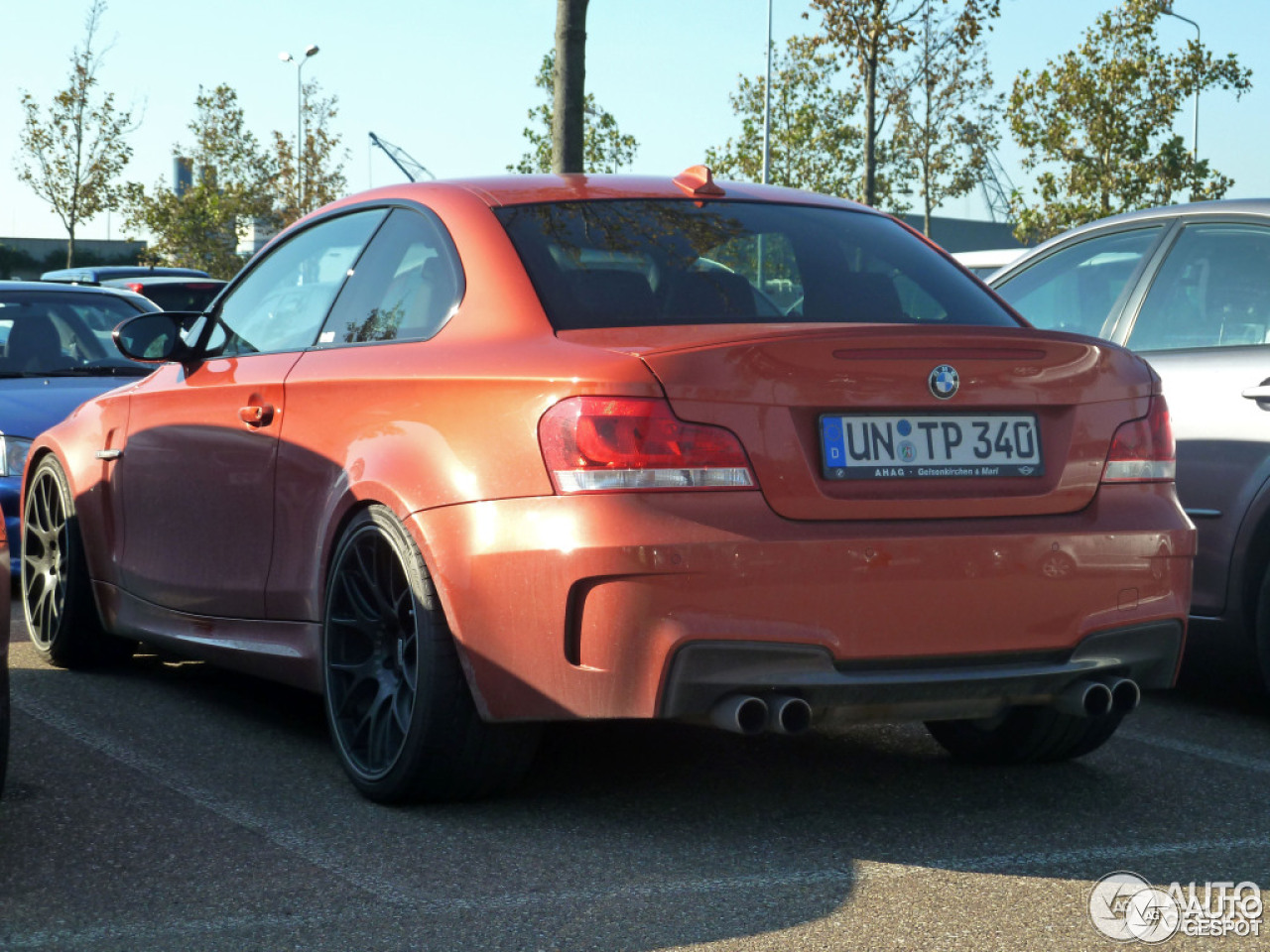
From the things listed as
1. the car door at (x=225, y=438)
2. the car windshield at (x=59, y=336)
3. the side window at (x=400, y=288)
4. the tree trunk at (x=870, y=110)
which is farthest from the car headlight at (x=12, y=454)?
the tree trunk at (x=870, y=110)

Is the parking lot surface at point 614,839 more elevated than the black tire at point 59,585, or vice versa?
the black tire at point 59,585

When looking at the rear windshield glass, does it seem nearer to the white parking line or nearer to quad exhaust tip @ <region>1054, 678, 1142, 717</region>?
quad exhaust tip @ <region>1054, 678, 1142, 717</region>

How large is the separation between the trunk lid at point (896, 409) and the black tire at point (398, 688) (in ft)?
2.44

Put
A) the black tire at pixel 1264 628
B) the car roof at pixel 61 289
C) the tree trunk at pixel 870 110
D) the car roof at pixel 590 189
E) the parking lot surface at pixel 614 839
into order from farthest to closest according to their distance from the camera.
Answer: the tree trunk at pixel 870 110
the car roof at pixel 61 289
the black tire at pixel 1264 628
the car roof at pixel 590 189
the parking lot surface at pixel 614 839

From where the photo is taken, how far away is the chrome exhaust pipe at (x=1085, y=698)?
3854 millimetres

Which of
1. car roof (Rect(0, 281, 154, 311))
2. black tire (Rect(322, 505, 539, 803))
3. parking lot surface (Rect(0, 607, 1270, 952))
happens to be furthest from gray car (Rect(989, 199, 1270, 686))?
car roof (Rect(0, 281, 154, 311))

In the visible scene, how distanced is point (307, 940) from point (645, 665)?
2.83 ft

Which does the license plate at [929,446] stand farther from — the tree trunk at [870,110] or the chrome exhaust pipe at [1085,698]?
the tree trunk at [870,110]

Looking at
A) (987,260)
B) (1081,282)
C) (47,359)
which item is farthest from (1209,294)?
(47,359)

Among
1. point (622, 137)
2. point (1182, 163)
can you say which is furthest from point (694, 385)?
point (622, 137)

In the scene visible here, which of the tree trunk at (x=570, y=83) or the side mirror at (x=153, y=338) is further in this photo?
the tree trunk at (x=570, y=83)

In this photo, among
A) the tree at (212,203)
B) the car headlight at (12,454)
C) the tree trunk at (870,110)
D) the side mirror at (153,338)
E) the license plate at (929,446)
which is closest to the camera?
the license plate at (929,446)

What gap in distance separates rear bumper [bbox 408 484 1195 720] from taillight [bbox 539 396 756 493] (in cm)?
4

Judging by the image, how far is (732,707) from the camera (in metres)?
3.58
